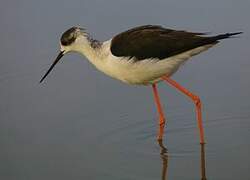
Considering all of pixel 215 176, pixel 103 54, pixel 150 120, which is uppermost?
pixel 103 54

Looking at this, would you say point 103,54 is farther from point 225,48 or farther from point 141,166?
point 225,48

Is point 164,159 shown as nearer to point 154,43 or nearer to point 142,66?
point 142,66

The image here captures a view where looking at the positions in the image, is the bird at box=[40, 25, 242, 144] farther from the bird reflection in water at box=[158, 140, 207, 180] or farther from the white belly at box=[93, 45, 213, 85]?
the bird reflection in water at box=[158, 140, 207, 180]

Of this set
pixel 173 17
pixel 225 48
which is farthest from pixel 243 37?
pixel 173 17

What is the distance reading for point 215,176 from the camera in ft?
15.1

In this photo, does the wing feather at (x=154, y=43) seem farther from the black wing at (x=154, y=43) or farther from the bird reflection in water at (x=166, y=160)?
the bird reflection in water at (x=166, y=160)

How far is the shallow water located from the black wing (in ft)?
2.16

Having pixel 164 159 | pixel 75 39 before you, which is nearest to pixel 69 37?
pixel 75 39

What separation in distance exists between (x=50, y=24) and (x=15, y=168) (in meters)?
3.54

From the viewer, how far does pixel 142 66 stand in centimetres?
552

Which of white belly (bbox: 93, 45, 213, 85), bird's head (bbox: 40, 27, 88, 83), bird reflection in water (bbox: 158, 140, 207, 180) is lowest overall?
bird reflection in water (bbox: 158, 140, 207, 180)

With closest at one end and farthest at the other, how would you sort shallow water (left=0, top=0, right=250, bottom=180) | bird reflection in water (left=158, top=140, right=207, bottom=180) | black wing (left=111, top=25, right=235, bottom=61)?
bird reflection in water (left=158, top=140, right=207, bottom=180) → shallow water (left=0, top=0, right=250, bottom=180) → black wing (left=111, top=25, right=235, bottom=61)

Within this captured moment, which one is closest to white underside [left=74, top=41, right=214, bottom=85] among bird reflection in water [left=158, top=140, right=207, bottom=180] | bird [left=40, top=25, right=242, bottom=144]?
bird [left=40, top=25, right=242, bottom=144]

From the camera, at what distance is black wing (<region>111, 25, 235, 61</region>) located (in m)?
5.43
